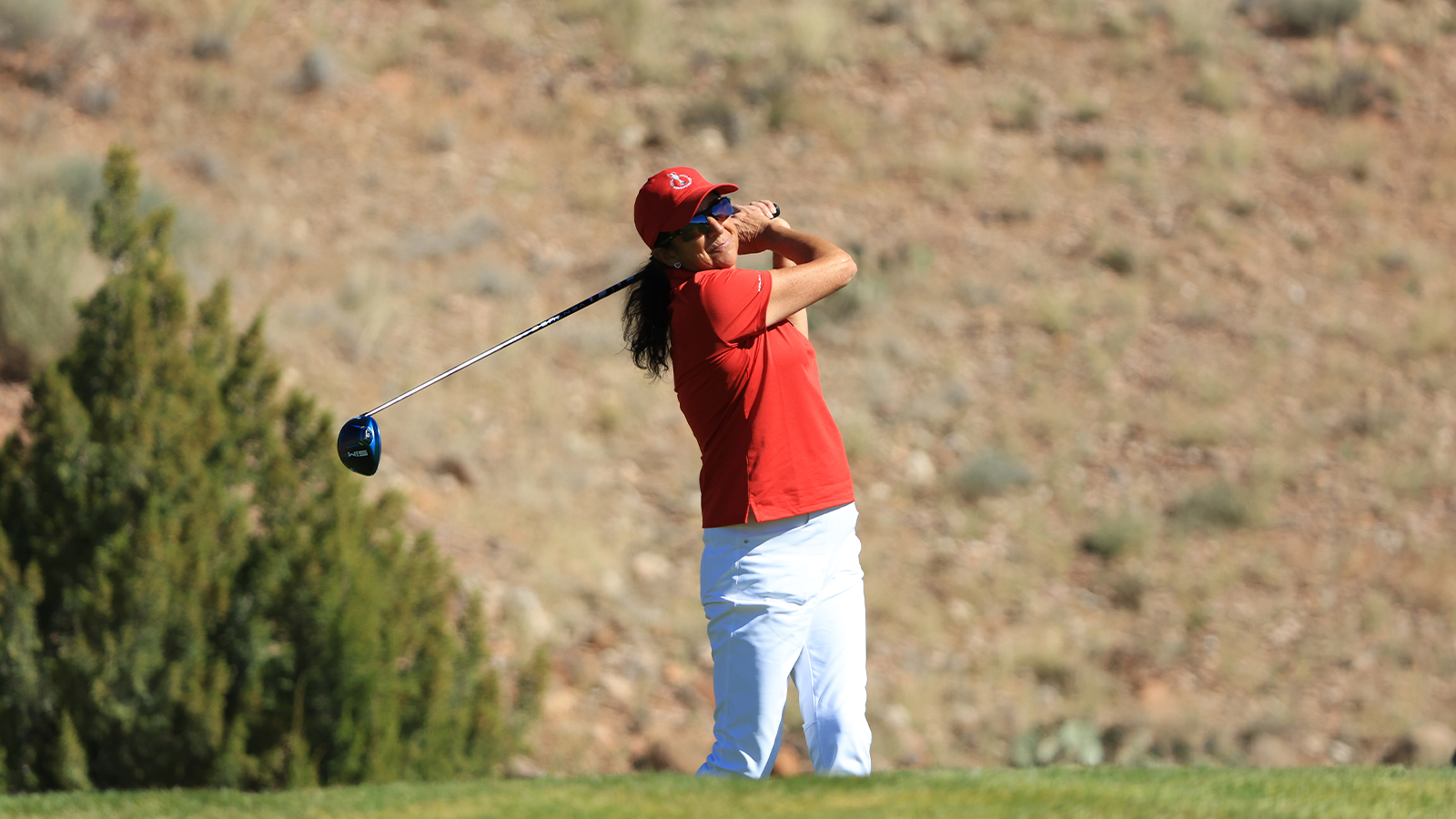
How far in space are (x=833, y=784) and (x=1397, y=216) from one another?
14871 millimetres

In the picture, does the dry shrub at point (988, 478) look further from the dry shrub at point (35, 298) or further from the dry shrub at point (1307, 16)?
the dry shrub at point (1307, 16)

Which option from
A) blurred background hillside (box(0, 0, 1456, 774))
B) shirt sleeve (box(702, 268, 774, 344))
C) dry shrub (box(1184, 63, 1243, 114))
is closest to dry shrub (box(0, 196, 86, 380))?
blurred background hillside (box(0, 0, 1456, 774))

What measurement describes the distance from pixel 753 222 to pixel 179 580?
3.18 metres

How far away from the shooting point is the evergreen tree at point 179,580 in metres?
5.34

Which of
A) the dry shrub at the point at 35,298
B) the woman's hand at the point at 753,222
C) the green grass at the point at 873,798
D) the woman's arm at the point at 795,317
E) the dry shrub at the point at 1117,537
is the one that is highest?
the dry shrub at the point at 35,298

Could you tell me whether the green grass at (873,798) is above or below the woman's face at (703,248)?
below

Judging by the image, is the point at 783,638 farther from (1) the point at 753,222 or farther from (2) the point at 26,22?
(2) the point at 26,22

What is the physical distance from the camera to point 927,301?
1415 cm

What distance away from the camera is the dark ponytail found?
346cm

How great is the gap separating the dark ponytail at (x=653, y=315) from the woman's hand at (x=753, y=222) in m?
0.34

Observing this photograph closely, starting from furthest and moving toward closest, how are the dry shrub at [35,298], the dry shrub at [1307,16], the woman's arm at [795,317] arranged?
the dry shrub at [1307,16] < the dry shrub at [35,298] < the woman's arm at [795,317]

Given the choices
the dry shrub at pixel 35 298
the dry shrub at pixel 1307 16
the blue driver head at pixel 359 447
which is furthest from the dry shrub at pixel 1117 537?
the dry shrub at pixel 1307 16

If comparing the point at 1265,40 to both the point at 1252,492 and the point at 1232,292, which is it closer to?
the point at 1232,292

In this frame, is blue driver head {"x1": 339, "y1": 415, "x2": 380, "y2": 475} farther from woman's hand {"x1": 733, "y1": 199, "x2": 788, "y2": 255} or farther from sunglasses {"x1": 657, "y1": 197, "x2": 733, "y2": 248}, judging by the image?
woman's hand {"x1": 733, "y1": 199, "x2": 788, "y2": 255}
